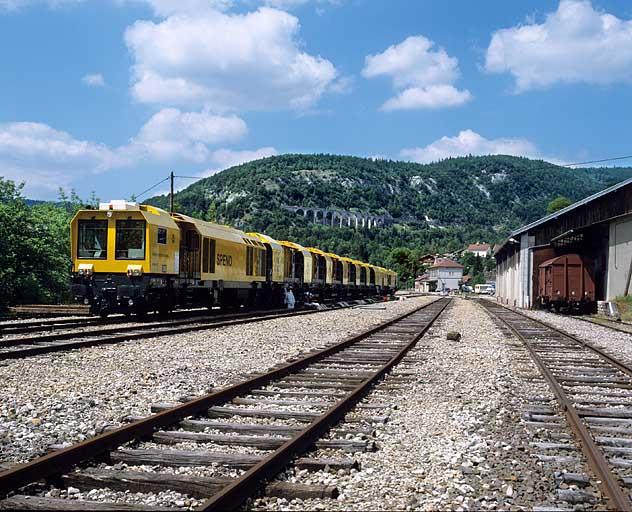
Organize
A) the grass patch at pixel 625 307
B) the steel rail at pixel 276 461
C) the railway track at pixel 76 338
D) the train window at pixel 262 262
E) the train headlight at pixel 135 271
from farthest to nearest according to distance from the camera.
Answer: the train window at pixel 262 262, the grass patch at pixel 625 307, the train headlight at pixel 135 271, the railway track at pixel 76 338, the steel rail at pixel 276 461

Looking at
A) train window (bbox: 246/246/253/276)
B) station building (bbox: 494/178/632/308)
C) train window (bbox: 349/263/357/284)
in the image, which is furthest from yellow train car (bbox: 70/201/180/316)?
train window (bbox: 349/263/357/284)

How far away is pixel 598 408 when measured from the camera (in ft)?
25.1

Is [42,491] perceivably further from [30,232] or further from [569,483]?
[30,232]

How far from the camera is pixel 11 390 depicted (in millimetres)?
8102

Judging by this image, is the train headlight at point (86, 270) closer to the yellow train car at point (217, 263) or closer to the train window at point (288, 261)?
the yellow train car at point (217, 263)

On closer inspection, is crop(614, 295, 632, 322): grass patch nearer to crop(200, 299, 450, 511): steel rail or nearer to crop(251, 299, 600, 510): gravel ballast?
crop(251, 299, 600, 510): gravel ballast

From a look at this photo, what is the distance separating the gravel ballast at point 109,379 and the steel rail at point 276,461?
6.38 feet

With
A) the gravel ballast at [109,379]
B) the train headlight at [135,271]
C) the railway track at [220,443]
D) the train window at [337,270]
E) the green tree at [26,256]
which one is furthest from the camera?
the train window at [337,270]

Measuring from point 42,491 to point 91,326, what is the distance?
13.9 m

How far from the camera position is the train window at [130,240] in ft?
61.9

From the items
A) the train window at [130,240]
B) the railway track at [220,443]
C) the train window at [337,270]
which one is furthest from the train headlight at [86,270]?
the train window at [337,270]

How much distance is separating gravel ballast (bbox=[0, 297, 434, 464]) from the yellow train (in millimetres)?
3849

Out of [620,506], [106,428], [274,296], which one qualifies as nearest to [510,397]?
[620,506]

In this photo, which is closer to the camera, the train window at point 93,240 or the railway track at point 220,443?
the railway track at point 220,443
